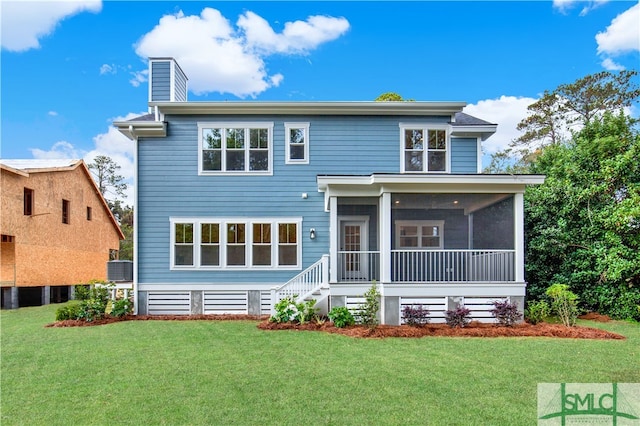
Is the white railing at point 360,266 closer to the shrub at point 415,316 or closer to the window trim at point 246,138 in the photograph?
the shrub at point 415,316

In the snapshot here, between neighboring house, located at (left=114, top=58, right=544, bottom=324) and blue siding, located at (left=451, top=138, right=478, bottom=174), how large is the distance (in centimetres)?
3

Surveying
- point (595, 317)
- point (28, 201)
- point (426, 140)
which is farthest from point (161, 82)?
point (595, 317)

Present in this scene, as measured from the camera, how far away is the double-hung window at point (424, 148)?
40.0ft

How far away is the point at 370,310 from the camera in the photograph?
30.6 feet

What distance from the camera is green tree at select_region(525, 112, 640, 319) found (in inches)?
426

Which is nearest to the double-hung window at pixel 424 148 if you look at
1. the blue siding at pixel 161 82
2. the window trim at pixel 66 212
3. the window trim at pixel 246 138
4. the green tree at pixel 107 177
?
the window trim at pixel 246 138

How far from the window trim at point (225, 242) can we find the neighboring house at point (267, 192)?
0.03 metres

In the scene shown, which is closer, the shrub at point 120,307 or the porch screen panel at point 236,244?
the shrub at point 120,307

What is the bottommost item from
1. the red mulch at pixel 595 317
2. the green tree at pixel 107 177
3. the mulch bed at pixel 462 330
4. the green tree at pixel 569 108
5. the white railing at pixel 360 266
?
the red mulch at pixel 595 317

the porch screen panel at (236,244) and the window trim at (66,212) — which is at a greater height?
the window trim at (66,212)

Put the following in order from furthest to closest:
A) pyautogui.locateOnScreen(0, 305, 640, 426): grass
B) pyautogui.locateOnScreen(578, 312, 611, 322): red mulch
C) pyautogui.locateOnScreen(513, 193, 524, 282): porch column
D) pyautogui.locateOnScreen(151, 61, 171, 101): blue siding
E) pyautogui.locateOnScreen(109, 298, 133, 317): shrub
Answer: pyautogui.locateOnScreen(151, 61, 171, 101): blue siding → pyautogui.locateOnScreen(109, 298, 133, 317): shrub → pyautogui.locateOnScreen(578, 312, 611, 322): red mulch → pyautogui.locateOnScreen(513, 193, 524, 282): porch column → pyautogui.locateOnScreen(0, 305, 640, 426): grass

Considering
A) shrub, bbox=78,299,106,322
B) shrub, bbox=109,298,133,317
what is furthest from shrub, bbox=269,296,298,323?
shrub, bbox=78,299,106,322

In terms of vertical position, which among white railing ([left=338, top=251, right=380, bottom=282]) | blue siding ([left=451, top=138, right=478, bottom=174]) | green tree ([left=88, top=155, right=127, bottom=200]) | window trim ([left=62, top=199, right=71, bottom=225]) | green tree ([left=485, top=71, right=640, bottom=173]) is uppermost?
green tree ([left=485, top=71, right=640, bottom=173])

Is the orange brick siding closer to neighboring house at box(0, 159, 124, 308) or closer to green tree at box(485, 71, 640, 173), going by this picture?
neighboring house at box(0, 159, 124, 308)
